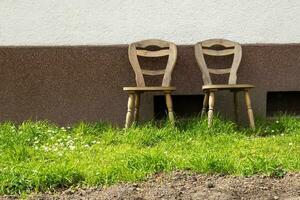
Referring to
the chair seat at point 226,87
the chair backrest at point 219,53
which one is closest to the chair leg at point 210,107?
the chair seat at point 226,87

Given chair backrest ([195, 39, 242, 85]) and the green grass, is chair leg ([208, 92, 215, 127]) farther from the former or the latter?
chair backrest ([195, 39, 242, 85])

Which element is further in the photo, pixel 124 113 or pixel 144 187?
pixel 124 113

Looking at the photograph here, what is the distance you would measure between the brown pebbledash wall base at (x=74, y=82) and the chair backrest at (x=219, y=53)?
173 millimetres

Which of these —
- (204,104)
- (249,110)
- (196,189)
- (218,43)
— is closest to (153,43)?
(218,43)

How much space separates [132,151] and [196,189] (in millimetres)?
1446

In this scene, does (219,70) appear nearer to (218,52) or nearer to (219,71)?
(219,71)

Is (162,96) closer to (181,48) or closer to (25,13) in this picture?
(181,48)

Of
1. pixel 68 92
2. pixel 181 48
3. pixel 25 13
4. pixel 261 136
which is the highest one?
pixel 25 13

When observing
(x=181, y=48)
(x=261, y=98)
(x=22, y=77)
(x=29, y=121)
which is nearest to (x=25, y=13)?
(x=22, y=77)

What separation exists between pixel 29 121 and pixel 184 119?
6.06ft

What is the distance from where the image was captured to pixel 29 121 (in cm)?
671

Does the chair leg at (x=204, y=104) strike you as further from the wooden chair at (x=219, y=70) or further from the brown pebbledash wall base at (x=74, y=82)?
the brown pebbledash wall base at (x=74, y=82)

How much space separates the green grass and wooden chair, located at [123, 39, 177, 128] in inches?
9.4

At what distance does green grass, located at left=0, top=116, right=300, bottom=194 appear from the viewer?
14.8 feet
